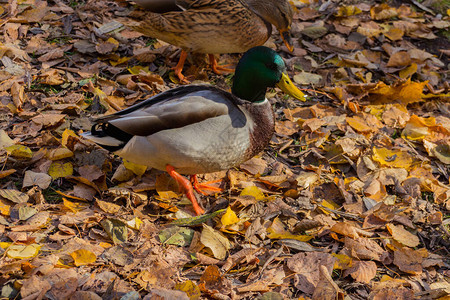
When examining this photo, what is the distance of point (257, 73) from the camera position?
3.47 m

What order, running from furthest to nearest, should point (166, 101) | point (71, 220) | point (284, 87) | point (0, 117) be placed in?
point (0, 117)
point (284, 87)
point (166, 101)
point (71, 220)

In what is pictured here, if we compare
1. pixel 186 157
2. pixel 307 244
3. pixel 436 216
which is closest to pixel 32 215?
pixel 186 157

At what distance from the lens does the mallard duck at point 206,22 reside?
448 cm

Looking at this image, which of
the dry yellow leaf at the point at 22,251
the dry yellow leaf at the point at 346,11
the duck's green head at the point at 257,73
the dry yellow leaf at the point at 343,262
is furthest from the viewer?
the dry yellow leaf at the point at 346,11

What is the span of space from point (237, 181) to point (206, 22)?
154 centimetres

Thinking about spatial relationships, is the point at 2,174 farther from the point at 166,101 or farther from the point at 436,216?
the point at 436,216

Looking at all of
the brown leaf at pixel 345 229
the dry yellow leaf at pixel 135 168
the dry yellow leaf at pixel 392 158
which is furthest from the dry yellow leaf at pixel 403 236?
the dry yellow leaf at pixel 135 168

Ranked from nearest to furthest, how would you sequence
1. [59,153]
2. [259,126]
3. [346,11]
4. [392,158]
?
[259,126] → [59,153] → [392,158] → [346,11]

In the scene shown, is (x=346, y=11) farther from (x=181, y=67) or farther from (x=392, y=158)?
(x=392, y=158)

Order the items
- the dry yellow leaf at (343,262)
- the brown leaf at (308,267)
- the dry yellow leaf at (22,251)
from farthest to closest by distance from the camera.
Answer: the dry yellow leaf at (343,262) → the brown leaf at (308,267) → the dry yellow leaf at (22,251)

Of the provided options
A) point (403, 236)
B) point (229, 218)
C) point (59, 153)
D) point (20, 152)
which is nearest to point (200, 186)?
point (229, 218)

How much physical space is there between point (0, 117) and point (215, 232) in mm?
1980

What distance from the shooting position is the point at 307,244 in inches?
122

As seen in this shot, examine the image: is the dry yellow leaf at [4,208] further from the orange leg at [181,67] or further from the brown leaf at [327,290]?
the orange leg at [181,67]
